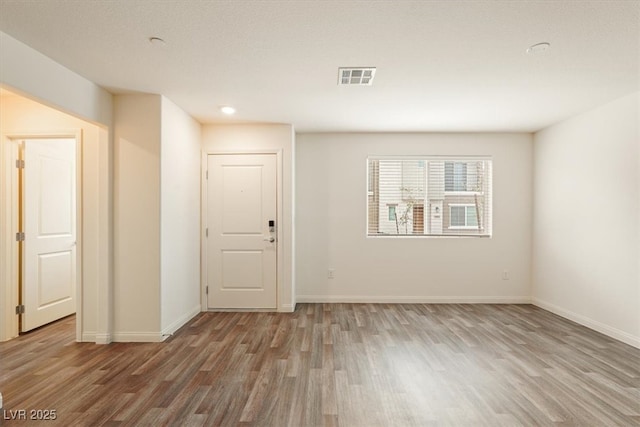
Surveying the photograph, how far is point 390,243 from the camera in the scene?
5211 mm

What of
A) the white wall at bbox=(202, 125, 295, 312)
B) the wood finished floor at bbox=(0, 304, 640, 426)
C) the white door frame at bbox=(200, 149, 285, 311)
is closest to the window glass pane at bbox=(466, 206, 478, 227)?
the wood finished floor at bbox=(0, 304, 640, 426)

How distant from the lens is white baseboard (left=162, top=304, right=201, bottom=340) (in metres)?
3.71

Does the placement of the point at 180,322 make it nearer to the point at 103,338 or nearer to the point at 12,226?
the point at 103,338

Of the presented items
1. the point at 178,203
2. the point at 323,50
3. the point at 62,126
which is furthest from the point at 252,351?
the point at 62,126

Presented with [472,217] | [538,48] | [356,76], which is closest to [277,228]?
[356,76]

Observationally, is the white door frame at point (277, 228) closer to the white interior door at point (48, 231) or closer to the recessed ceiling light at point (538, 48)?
the white interior door at point (48, 231)

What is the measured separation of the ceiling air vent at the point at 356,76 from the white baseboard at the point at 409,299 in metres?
3.12

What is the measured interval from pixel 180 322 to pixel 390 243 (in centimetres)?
302

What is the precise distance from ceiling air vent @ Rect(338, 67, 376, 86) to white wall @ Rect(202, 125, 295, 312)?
167 cm

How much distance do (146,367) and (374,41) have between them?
318cm

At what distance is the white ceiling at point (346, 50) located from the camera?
82.9 inches

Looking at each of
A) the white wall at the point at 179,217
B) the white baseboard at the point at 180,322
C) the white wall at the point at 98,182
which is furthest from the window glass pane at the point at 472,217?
the white wall at the point at 98,182

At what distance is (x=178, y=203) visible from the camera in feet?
13.3

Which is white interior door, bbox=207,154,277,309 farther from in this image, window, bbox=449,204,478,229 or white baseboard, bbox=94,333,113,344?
window, bbox=449,204,478,229
